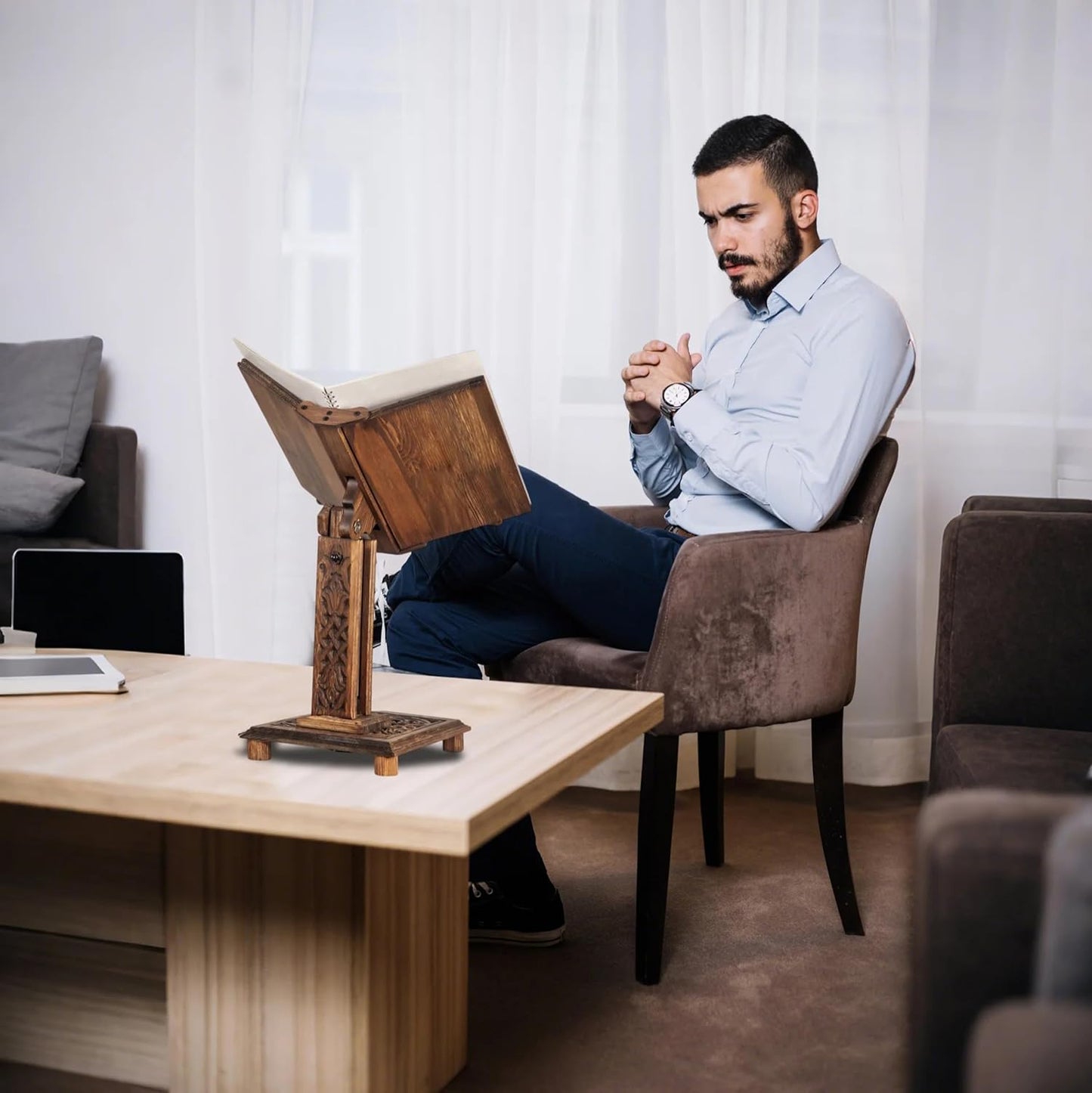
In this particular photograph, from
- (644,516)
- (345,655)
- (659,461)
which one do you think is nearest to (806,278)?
(659,461)

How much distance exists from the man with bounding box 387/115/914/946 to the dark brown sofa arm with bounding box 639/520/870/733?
91 mm

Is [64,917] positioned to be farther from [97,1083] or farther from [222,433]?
[222,433]

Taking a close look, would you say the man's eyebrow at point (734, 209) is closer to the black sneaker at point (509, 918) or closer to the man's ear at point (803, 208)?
the man's ear at point (803, 208)

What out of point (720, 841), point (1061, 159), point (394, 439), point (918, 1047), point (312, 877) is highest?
point (1061, 159)

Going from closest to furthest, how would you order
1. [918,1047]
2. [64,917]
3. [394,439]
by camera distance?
[918,1047]
[394,439]
[64,917]

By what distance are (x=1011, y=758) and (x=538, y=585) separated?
2.86 ft

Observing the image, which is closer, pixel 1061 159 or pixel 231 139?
pixel 1061 159

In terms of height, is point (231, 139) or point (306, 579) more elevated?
point (231, 139)

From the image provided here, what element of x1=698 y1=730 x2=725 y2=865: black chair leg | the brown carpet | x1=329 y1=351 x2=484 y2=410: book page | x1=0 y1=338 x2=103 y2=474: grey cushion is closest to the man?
the brown carpet

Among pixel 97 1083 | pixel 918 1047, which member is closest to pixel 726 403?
pixel 97 1083

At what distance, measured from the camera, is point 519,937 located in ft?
6.02

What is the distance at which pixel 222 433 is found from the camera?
3203mm

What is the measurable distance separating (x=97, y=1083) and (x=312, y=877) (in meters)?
0.41

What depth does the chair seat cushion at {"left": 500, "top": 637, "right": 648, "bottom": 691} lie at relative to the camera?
5.98ft
